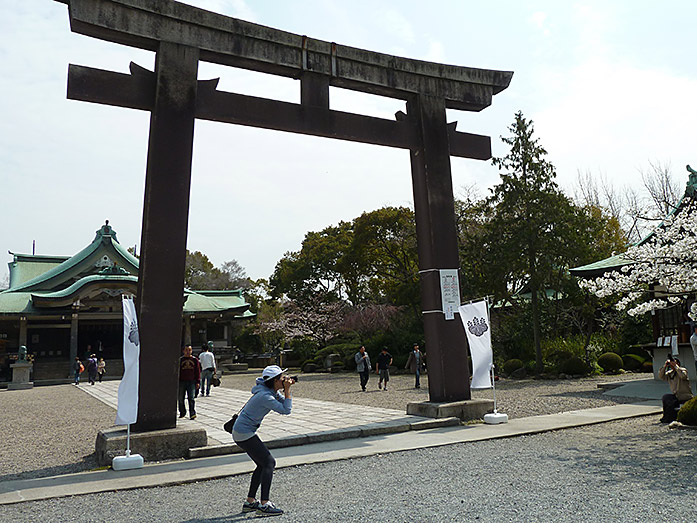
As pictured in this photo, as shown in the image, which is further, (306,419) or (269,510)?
(306,419)

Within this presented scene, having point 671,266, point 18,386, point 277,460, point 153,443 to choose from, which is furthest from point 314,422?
point 18,386

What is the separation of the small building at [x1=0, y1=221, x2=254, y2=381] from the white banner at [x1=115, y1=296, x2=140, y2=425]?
81.0ft

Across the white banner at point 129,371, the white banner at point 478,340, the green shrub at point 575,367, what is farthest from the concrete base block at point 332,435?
the green shrub at point 575,367

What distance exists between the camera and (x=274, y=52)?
973 centimetres

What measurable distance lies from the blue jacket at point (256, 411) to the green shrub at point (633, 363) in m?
22.4

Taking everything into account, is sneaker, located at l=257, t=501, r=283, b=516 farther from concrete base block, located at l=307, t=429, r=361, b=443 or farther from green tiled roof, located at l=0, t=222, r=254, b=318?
green tiled roof, located at l=0, t=222, r=254, b=318

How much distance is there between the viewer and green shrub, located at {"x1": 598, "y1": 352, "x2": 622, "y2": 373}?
23.0 meters

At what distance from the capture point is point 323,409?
14.0 meters

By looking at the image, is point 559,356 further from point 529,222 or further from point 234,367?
point 234,367

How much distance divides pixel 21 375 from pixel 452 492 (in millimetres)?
29439

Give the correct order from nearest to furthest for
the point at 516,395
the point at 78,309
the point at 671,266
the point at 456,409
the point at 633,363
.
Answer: the point at 671,266 < the point at 456,409 < the point at 516,395 < the point at 633,363 < the point at 78,309

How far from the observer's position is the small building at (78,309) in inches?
1257

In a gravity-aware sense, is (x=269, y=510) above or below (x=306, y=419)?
below

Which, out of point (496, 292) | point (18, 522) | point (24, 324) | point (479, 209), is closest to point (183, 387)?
point (18, 522)
